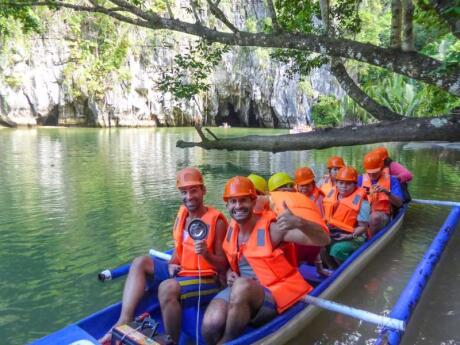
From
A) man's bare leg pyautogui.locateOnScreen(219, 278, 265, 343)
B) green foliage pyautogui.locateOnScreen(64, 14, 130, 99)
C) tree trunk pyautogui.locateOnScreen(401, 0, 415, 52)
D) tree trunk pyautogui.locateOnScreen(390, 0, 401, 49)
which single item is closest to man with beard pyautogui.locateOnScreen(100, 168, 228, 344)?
man's bare leg pyautogui.locateOnScreen(219, 278, 265, 343)

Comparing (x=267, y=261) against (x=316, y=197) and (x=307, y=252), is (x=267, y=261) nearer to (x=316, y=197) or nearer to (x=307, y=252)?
(x=307, y=252)

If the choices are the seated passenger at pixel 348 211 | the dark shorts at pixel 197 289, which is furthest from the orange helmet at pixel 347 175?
the dark shorts at pixel 197 289

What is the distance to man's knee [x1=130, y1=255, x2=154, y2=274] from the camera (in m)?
3.88

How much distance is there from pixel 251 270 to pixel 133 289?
107cm

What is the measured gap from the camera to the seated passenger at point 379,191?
248 inches

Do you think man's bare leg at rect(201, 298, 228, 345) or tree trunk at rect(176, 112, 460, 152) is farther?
tree trunk at rect(176, 112, 460, 152)

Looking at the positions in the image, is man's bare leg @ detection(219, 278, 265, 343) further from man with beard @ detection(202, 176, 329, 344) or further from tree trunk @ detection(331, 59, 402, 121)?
tree trunk @ detection(331, 59, 402, 121)

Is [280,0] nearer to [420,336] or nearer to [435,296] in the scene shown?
[435,296]

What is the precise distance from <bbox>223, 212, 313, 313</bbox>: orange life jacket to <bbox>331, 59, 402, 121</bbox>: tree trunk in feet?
7.39

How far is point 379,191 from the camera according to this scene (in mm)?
6434

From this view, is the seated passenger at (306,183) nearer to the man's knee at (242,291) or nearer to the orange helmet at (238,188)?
the orange helmet at (238,188)

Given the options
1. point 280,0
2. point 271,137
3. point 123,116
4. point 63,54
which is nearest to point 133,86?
point 123,116

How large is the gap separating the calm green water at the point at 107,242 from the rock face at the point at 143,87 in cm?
2096

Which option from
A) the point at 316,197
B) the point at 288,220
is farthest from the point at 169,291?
the point at 316,197
